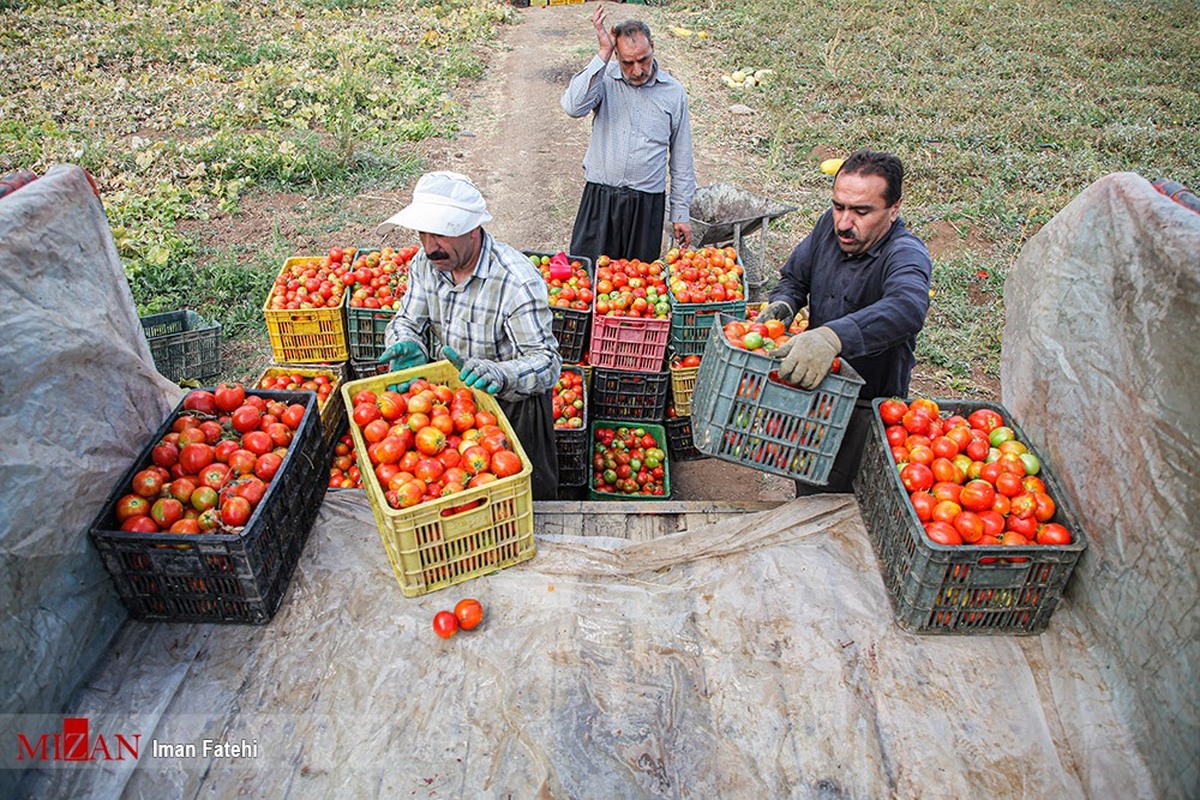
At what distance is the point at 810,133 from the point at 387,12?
46.4 ft

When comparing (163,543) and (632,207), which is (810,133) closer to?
(632,207)

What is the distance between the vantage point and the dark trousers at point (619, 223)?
261 inches

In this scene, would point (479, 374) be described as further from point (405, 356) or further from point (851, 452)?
point (851, 452)

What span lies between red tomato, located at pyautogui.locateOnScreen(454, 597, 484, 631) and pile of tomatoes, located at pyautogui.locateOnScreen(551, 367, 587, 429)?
249cm

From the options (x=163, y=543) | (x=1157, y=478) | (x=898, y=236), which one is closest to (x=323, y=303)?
(x=163, y=543)

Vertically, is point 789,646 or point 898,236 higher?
point 898,236

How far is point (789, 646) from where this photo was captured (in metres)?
2.94

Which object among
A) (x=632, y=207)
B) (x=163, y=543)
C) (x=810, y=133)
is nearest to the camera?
(x=163, y=543)

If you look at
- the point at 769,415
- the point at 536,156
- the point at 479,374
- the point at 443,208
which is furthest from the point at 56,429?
the point at 536,156

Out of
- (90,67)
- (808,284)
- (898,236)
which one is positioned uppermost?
(898,236)

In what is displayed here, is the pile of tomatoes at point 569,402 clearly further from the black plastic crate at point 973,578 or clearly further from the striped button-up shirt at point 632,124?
the black plastic crate at point 973,578

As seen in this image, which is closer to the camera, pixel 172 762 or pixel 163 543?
pixel 172 762

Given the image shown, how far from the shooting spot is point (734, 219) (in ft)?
26.5

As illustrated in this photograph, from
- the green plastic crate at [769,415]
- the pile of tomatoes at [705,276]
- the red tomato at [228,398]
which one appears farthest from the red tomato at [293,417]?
the pile of tomatoes at [705,276]
